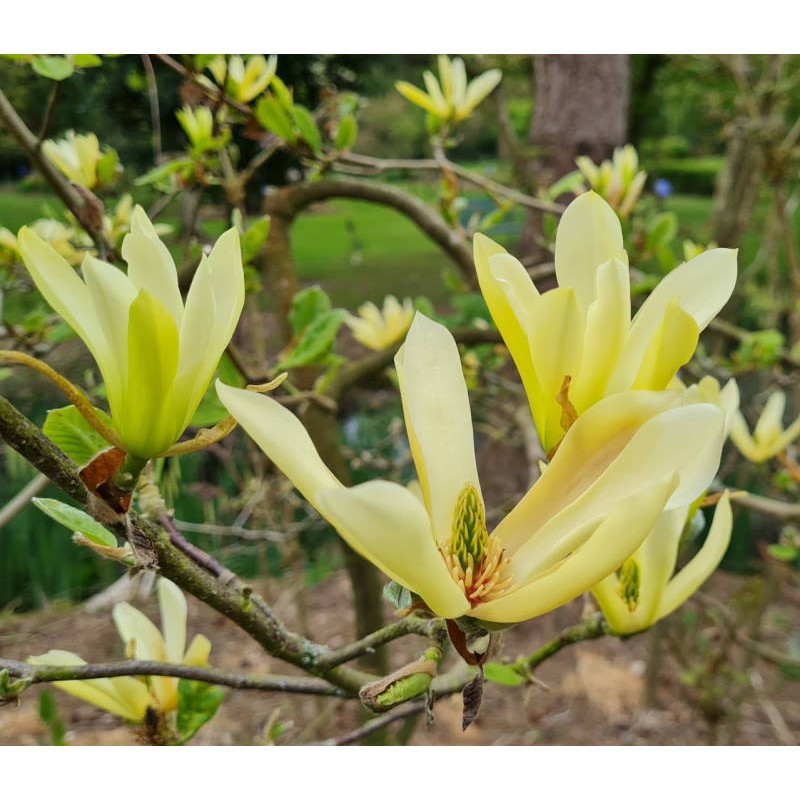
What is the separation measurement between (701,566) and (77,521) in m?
0.22

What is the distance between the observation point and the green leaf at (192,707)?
329 mm

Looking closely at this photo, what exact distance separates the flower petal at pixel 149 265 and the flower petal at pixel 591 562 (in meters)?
0.11

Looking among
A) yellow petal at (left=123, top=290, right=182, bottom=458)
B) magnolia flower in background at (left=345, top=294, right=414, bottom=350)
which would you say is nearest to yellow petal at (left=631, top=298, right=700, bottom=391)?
yellow petal at (left=123, top=290, right=182, bottom=458)

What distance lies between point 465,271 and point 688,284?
59 centimetres

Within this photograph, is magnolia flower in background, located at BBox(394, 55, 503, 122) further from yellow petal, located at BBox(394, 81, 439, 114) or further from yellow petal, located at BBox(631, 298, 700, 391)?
yellow petal, located at BBox(631, 298, 700, 391)

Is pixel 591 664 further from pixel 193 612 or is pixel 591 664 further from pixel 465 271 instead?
pixel 465 271

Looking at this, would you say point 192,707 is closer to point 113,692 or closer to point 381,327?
point 113,692

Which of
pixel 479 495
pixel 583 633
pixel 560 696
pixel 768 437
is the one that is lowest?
pixel 560 696

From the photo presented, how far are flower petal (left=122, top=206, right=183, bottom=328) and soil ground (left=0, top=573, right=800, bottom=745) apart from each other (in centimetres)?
94

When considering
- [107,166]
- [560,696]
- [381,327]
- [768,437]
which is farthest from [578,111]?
[560,696]

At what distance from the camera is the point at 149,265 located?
18cm

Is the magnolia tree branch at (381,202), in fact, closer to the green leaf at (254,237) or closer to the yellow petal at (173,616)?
the green leaf at (254,237)

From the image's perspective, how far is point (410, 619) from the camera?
22cm

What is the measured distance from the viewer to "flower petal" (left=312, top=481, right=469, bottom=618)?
0.14m
